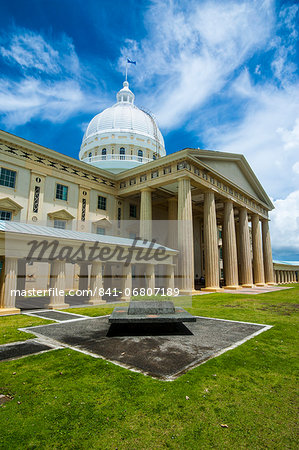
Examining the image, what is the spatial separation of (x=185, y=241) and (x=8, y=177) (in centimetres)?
1854

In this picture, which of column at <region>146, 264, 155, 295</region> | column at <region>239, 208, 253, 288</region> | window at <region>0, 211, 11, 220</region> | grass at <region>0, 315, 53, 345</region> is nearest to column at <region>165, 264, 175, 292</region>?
column at <region>146, 264, 155, 295</region>

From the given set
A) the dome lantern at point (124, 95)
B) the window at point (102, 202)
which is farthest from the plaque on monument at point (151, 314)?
the dome lantern at point (124, 95)

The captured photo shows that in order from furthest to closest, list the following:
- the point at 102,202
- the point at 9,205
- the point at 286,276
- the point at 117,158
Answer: the point at 286,276, the point at 117,158, the point at 102,202, the point at 9,205

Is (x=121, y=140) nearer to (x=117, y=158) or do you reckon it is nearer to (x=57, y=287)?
(x=117, y=158)

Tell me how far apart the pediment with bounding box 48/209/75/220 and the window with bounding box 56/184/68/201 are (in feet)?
5.29

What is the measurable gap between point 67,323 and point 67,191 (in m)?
20.9

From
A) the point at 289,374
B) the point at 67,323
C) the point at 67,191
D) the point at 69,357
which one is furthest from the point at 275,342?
the point at 67,191

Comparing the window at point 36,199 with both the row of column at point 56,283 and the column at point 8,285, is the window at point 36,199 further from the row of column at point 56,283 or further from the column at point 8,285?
the column at point 8,285

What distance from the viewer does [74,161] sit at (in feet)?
99.6

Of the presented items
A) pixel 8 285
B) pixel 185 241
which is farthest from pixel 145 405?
pixel 185 241

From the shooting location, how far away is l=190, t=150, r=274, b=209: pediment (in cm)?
3192

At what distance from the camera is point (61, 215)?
2848cm

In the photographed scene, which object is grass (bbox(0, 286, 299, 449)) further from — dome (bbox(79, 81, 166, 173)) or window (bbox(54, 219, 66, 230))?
dome (bbox(79, 81, 166, 173))

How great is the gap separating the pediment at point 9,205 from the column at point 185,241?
16242 mm
